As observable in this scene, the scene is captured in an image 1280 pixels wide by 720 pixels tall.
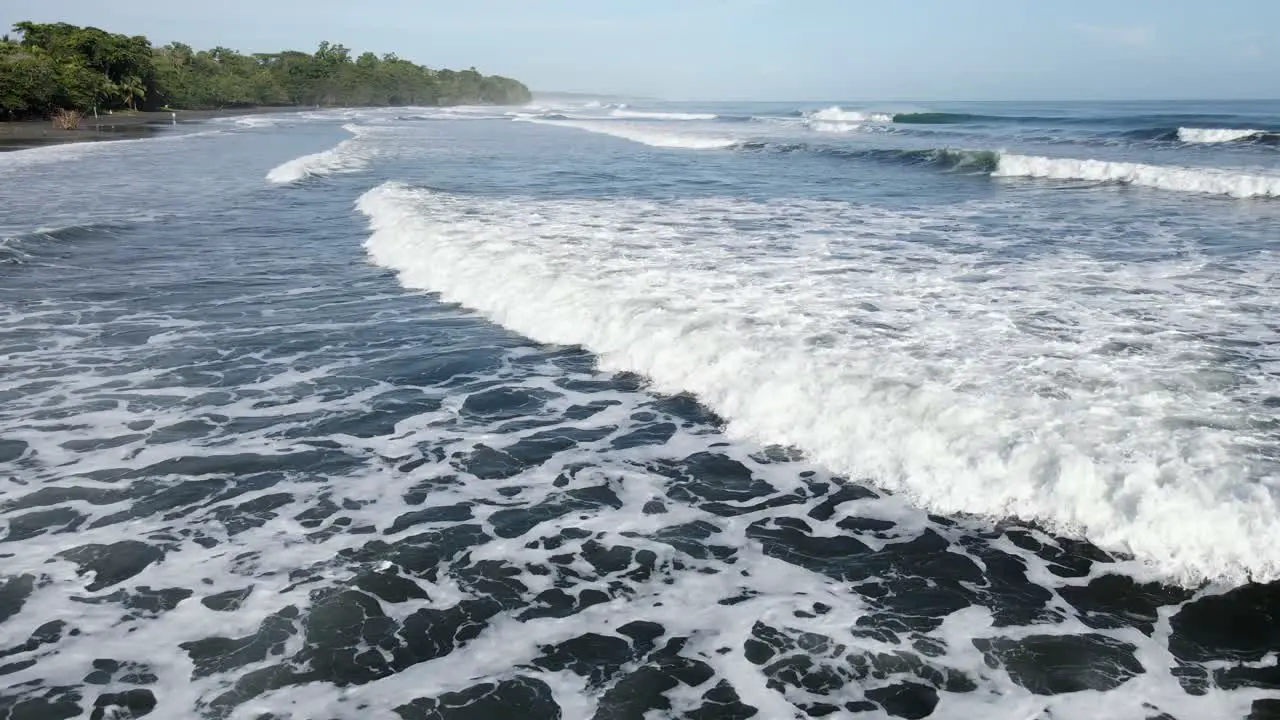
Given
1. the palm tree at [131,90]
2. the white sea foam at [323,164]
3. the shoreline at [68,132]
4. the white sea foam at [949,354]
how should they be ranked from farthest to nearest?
the palm tree at [131,90], the shoreline at [68,132], the white sea foam at [323,164], the white sea foam at [949,354]

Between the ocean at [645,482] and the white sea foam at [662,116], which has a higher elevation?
the white sea foam at [662,116]

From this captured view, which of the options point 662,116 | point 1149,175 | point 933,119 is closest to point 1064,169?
point 1149,175

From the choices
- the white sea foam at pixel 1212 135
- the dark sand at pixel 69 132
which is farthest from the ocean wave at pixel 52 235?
the white sea foam at pixel 1212 135

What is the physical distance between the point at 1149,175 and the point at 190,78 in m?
92.6

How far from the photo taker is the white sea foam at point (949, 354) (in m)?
4.89

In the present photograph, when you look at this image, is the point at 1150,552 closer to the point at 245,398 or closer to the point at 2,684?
the point at 2,684

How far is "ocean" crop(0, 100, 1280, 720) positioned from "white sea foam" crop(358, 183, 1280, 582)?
Result: 0.04 m

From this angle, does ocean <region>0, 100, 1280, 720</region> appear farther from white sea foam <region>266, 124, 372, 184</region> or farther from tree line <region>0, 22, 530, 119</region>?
tree line <region>0, 22, 530, 119</region>

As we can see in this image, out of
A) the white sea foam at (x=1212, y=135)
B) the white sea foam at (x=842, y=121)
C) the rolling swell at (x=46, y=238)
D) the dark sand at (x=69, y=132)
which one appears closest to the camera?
the rolling swell at (x=46, y=238)

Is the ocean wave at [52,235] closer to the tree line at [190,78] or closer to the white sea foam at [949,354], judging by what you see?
the white sea foam at [949,354]

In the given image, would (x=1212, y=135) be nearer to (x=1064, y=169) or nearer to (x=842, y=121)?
(x=1064, y=169)

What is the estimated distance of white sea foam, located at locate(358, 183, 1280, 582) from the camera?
489 centimetres

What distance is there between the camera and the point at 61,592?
430 cm

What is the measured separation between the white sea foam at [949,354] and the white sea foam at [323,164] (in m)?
11.7
